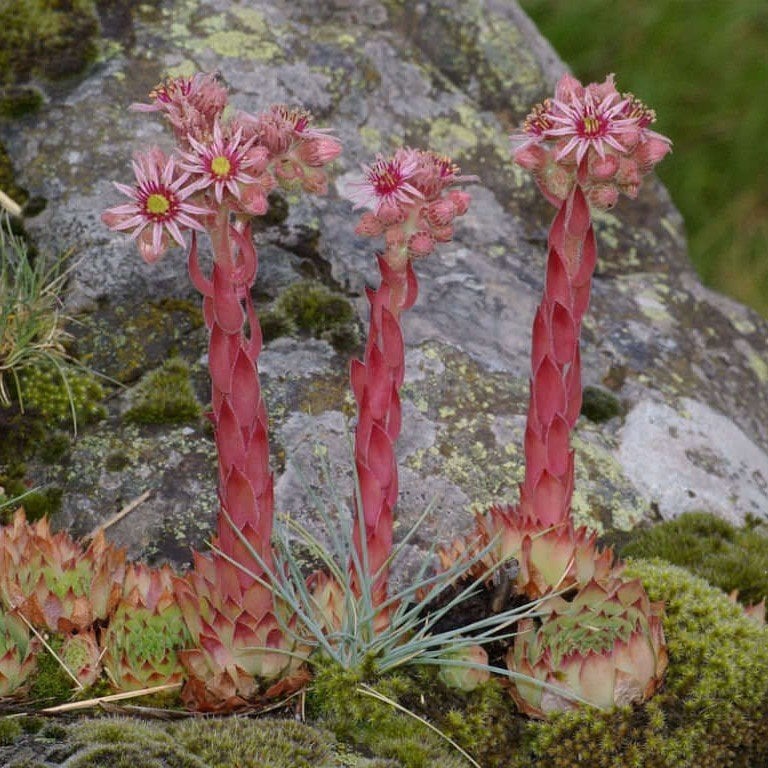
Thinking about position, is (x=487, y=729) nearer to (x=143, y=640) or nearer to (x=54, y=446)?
(x=143, y=640)

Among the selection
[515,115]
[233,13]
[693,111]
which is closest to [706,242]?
[693,111]

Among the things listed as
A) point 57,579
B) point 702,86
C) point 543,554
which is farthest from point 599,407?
point 702,86

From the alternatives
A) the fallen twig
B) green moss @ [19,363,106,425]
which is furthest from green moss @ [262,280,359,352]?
the fallen twig

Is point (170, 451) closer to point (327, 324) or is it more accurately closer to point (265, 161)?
point (327, 324)

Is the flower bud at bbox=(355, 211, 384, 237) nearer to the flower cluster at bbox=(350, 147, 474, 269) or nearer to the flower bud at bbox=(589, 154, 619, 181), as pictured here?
the flower cluster at bbox=(350, 147, 474, 269)

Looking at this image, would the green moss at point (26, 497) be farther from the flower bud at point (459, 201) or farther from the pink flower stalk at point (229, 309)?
the flower bud at point (459, 201)

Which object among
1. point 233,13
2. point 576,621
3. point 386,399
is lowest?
point 576,621

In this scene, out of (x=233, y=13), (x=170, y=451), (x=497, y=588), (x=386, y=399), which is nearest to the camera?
(x=386, y=399)
